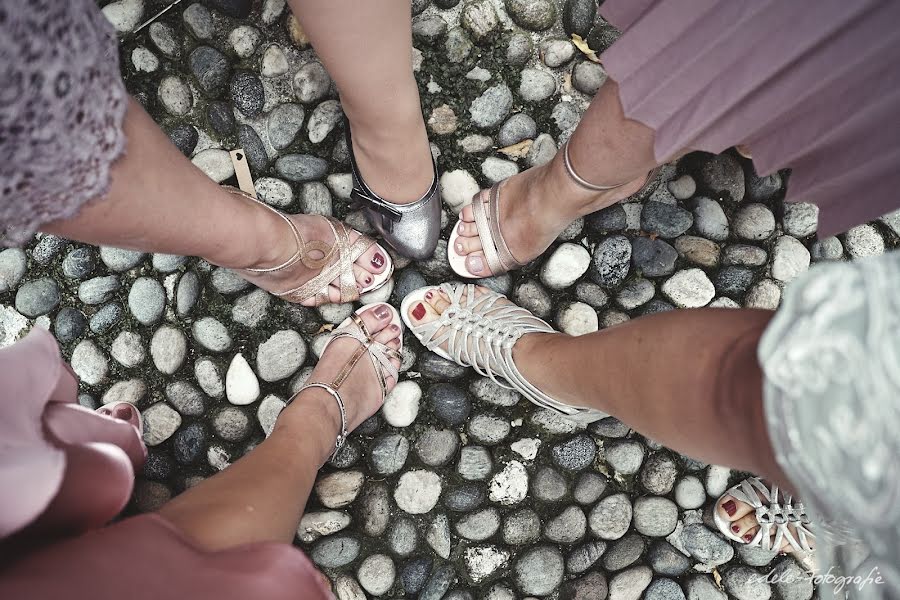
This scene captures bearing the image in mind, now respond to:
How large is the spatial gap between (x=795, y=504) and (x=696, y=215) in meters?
0.61

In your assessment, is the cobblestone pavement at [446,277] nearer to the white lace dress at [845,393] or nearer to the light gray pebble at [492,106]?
the light gray pebble at [492,106]

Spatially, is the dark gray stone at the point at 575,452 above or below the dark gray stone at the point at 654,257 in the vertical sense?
below

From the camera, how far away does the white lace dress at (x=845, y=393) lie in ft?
1.44

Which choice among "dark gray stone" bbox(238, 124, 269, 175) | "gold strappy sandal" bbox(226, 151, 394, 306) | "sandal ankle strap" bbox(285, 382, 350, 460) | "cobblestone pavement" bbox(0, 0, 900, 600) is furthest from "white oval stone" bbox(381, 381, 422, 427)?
"dark gray stone" bbox(238, 124, 269, 175)

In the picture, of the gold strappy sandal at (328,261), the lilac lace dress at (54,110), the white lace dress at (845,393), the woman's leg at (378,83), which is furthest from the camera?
the gold strappy sandal at (328,261)

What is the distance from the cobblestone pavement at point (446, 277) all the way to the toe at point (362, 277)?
2.9 inches

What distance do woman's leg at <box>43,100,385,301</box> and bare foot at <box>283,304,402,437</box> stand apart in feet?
0.82

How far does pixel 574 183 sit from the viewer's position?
105 centimetres

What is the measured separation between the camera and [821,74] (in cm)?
66

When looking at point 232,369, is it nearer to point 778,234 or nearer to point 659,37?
point 659,37

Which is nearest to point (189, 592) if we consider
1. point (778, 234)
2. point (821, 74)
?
point (821, 74)

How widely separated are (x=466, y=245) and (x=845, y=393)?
2.87 ft

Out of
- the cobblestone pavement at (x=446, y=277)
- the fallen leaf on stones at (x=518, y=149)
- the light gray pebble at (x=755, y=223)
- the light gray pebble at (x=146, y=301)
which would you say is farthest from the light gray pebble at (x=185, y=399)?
the light gray pebble at (x=755, y=223)

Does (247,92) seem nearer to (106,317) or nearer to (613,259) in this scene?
(106,317)
